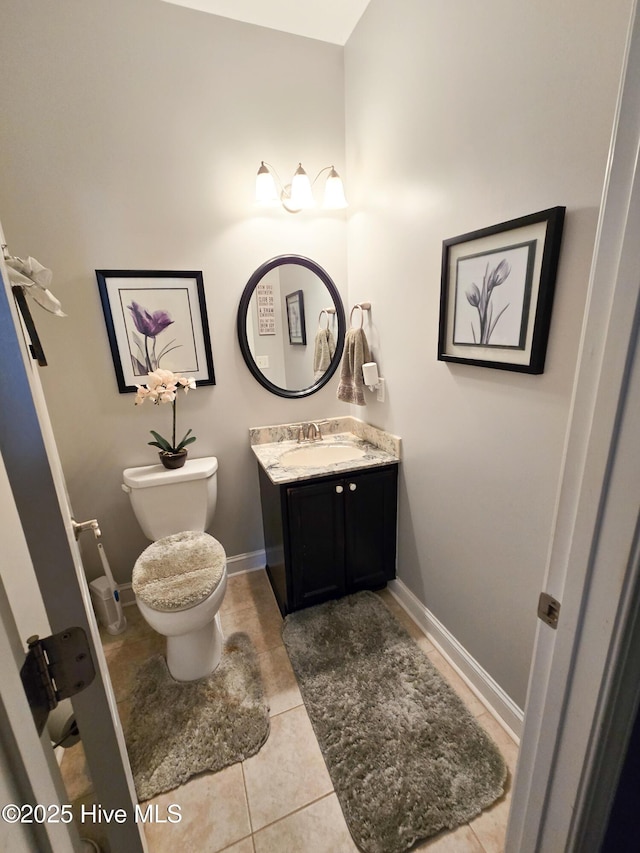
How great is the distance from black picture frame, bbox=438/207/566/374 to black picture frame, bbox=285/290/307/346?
92cm

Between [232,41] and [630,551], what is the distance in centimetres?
245

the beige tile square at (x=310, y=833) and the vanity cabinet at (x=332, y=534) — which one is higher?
the vanity cabinet at (x=332, y=534)

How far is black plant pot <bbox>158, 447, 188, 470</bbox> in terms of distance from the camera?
6.10ft

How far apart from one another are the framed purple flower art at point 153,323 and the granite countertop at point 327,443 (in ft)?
1.80

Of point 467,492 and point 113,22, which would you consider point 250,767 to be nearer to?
point 467,492

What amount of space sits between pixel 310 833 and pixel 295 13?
3166mm

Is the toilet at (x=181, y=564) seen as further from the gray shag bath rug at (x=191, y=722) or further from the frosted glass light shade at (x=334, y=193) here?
the frosted glass light shade at (x=334, y=193)

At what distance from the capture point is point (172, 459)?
1.86 meters

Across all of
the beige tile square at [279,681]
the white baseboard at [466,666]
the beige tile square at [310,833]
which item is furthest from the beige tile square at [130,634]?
the white baseboard at [466,666]

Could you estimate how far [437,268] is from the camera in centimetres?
144

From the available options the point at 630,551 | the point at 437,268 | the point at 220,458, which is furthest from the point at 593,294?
the point at 220,458

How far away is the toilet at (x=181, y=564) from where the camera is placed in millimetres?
1409

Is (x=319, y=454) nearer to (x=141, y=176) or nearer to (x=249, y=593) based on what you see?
(x=249, y=593)

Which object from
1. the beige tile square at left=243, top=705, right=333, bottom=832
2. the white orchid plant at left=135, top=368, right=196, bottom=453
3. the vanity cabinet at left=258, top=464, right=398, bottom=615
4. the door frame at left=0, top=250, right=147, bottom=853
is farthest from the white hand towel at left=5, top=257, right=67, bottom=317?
the beige tile square at left=243, top=705, right=333, bottom=832
